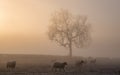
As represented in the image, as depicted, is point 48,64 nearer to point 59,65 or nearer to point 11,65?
point 59,65

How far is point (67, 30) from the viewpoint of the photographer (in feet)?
9.20

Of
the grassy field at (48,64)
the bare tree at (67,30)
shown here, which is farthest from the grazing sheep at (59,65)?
the bare tree at (67,30)

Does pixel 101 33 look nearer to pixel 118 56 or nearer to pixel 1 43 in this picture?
pixel 118 56

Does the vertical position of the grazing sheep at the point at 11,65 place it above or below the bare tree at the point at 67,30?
below

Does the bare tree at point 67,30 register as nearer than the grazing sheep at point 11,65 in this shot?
No

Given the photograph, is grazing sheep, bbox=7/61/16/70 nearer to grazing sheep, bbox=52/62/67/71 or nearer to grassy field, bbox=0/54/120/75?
grassy field, bbox=0/54/120/75

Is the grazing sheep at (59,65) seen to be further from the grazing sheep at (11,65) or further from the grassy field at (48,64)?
the grazing sheep at (11,65)

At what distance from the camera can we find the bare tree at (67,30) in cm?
279

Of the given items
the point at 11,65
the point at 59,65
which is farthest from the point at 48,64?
the point at 11,65

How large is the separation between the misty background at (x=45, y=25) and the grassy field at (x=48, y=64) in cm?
6

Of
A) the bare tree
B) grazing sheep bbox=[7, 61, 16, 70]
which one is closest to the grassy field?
grazing sheep bbox=[7, 61, 16, 70]

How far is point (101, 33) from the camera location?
9.43 ft

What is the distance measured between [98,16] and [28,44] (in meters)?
0.91

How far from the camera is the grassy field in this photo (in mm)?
2678
